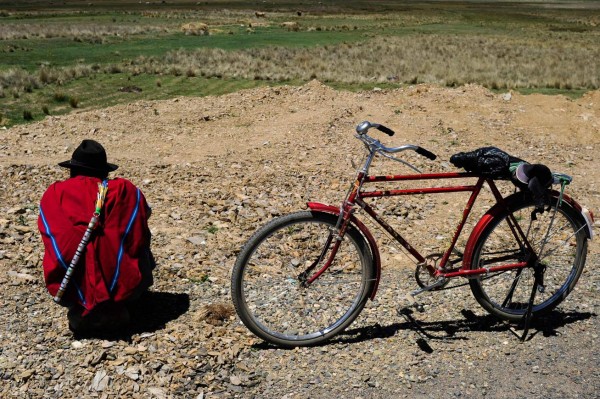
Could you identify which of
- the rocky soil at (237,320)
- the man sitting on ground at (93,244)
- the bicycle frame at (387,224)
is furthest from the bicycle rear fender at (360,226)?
the man sitting on ground at (93,244)

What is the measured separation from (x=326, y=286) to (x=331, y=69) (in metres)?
25.6

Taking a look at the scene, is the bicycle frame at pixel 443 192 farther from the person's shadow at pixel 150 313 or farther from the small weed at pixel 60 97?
the small weed at pixel 60 97

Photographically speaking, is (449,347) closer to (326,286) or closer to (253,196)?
(326,286)

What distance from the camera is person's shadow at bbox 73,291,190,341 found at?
16.1 feet

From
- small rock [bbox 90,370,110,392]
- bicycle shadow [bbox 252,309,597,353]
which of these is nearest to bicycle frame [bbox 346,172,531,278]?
bicycle shadow [bbox 252,309,597,353]

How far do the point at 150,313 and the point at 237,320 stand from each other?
795 mm

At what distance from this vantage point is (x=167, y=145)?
1219cm

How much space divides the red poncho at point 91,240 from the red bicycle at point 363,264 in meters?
0.93

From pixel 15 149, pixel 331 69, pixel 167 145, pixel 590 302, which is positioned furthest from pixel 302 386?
pixel 331 69

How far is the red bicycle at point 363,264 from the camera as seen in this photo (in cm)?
464

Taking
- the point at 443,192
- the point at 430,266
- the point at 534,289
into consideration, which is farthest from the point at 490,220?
the point at 534,289

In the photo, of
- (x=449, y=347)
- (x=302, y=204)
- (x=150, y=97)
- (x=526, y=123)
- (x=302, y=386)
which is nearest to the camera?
(x=302, y=386)

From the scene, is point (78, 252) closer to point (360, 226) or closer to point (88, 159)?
point (88, 159)

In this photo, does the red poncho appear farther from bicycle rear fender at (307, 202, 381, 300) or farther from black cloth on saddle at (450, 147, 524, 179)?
black cloth on saddle at (450, 147, 524, 179)
